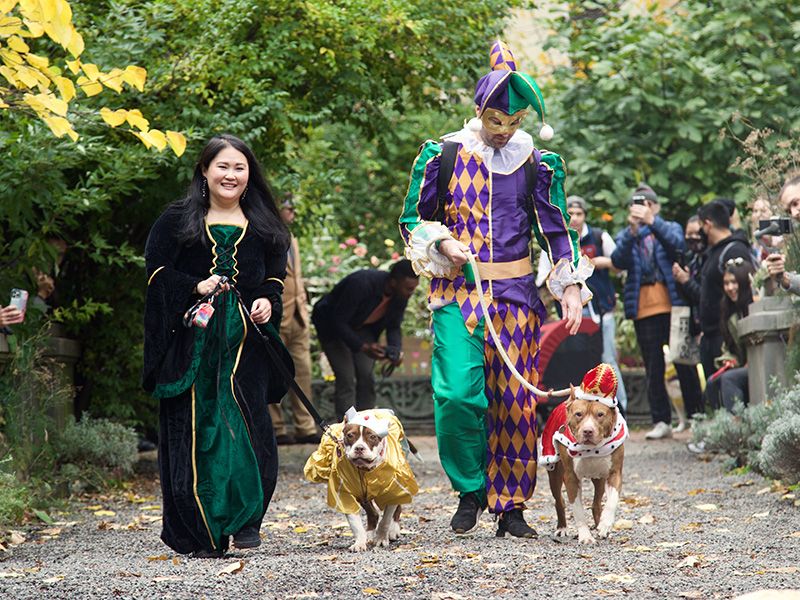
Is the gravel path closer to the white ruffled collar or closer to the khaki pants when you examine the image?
the white ruffled collar

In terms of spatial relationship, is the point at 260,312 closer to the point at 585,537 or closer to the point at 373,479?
the point at 373,479

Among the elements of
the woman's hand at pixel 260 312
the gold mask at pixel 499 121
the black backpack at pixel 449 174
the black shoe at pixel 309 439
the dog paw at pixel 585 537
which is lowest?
the dog paw at pixel 585 537

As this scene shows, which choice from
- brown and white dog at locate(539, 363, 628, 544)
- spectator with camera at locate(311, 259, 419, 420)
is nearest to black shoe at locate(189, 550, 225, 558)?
brown and white dog at locate(539, 363, 628, 544)

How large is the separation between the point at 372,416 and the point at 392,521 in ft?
2.15

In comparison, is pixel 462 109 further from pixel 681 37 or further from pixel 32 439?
pixel 32 439

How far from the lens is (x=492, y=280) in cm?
680

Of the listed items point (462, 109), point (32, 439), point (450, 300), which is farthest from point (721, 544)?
point (462, 109)

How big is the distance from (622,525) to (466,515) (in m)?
1.03

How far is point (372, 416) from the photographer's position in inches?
258

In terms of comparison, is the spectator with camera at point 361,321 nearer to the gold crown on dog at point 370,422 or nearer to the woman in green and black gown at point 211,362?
the woman in green and black gown at point 211,362

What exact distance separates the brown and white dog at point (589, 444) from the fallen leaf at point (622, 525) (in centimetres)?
44

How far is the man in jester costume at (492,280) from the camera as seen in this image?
6.74 metres

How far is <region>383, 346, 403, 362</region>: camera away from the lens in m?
11.8

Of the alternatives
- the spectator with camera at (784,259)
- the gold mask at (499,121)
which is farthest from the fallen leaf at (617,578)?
the spectator with camera at (784,259)
